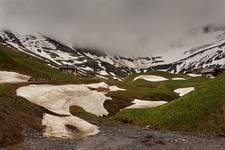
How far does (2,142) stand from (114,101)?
50.7 metres

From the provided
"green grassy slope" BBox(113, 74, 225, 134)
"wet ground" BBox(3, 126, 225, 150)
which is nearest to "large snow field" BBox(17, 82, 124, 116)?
"green grassy slope" BBox(113, 74, 225, 134)

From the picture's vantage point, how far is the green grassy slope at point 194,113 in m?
61.6

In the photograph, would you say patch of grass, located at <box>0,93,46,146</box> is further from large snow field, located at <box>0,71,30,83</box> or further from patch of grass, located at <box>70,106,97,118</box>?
large snow field, located at <box>0,71,30,83</box>

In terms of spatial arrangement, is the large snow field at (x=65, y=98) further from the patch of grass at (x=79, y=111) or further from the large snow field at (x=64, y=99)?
the patch of grass at (x=79, y=111)

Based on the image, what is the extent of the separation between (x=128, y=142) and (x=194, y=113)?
17.7m

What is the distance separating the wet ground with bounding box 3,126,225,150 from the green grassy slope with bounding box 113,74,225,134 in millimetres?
5173

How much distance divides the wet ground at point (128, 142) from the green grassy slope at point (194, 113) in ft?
17.0

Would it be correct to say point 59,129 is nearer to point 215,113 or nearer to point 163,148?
point 163,148

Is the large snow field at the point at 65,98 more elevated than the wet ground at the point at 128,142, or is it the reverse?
the large snow field at the point at 65,98

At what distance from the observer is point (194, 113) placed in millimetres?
64750

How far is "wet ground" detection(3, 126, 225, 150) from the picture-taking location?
46.5m

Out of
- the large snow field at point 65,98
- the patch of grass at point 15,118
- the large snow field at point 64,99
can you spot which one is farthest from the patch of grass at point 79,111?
the patch of grass at point 15,118

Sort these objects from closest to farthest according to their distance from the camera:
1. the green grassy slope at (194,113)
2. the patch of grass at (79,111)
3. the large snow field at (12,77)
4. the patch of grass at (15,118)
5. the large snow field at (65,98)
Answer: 1. the patch of grass at (15,118)
2. the green grassy slope at (194,113)
3. the patch of grass at (79,111)
4. the large snow field at (65,98)
5. the large snow field at (12,77)

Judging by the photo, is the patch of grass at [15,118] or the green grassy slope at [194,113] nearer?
the patch of grass at [15,118]
